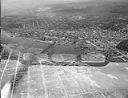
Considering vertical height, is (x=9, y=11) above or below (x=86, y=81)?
above

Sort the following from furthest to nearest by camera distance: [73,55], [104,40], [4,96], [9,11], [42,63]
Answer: [9,11]
[104,40]
[73,55]
[42,63]
[4,96]

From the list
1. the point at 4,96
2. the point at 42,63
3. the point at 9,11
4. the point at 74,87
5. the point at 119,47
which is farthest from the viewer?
the point at 9,11

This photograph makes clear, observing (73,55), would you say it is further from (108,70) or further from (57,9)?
(57,9)

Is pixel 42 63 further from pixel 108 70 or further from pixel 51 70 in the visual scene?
pixel 108 70

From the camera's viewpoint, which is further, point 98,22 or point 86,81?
point 98,22

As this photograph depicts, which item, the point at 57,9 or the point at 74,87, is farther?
the point at 57,9

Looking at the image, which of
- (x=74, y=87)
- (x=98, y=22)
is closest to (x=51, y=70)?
(x=74, y=87)

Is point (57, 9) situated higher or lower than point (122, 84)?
higher

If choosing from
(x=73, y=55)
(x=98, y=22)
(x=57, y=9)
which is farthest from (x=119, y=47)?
(x=57, y=9)

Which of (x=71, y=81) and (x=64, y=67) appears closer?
(x=71, y=81)
